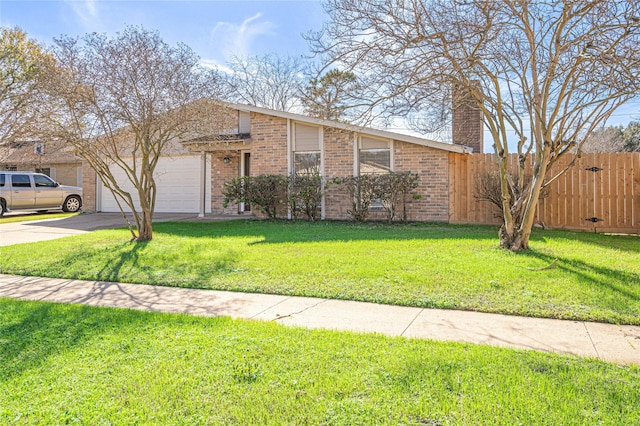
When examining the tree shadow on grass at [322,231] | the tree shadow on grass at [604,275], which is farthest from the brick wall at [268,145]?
the tree shadow on grass at [604,275]

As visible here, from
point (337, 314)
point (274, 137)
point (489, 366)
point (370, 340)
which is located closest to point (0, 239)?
point (274, 137)

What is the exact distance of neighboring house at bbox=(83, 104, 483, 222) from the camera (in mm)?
12656

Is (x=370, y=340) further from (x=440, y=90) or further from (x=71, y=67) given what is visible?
(x=71, y=67)

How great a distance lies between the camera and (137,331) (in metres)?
3.97

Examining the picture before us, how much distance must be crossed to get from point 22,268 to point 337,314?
5693mm

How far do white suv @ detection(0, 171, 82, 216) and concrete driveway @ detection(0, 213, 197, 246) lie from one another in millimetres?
2384

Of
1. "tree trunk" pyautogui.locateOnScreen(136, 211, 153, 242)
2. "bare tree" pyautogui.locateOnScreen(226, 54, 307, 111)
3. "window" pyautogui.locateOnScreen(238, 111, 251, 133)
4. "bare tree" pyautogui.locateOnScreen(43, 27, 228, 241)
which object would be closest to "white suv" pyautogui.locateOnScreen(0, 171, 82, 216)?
"window" pyautogui.locateOnScreen(238, 111, 251, 133)

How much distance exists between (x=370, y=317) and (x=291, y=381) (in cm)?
166

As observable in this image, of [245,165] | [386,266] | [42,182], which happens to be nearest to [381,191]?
[245,165]

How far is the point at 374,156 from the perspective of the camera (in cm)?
1332

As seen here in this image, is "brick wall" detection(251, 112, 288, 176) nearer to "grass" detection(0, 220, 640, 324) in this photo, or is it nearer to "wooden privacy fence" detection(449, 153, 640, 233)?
"grass" detection(0, 220, 640, 324)

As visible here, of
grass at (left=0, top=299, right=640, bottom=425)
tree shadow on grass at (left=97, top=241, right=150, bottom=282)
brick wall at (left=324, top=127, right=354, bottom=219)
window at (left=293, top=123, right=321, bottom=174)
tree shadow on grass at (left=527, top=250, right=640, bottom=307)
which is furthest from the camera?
window at (left=293, top=123, right=321, bottom=174)

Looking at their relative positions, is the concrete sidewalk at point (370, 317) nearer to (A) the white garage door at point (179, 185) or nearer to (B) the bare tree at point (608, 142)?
(A) the white garage door at point (179, 185)

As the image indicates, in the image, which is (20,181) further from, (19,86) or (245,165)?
(245,165)
